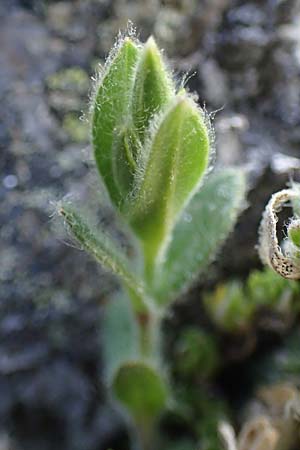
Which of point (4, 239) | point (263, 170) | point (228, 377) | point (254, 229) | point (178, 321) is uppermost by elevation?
point (4, 239)

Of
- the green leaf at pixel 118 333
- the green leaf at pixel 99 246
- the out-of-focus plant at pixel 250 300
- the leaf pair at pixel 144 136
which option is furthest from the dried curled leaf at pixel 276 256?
the green leaf at pixel 118 333

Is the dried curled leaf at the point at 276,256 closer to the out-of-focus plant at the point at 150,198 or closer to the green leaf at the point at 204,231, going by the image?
the out-of-focus plant at the point at 150,198

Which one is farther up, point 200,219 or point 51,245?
point 51,245

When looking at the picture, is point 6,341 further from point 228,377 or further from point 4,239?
point 228,377

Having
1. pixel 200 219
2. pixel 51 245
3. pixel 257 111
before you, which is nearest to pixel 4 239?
pixel 51 245

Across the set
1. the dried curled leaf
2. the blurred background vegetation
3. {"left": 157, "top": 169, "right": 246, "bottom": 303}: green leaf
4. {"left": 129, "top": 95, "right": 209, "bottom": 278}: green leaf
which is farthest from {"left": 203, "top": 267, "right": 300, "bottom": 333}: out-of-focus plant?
the dried curled leaf

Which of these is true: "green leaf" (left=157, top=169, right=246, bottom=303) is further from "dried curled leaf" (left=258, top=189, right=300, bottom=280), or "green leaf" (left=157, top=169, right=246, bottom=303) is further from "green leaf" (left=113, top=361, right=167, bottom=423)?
"dried curled leaf" (left=258, top=189, right=300, bottom=280)
